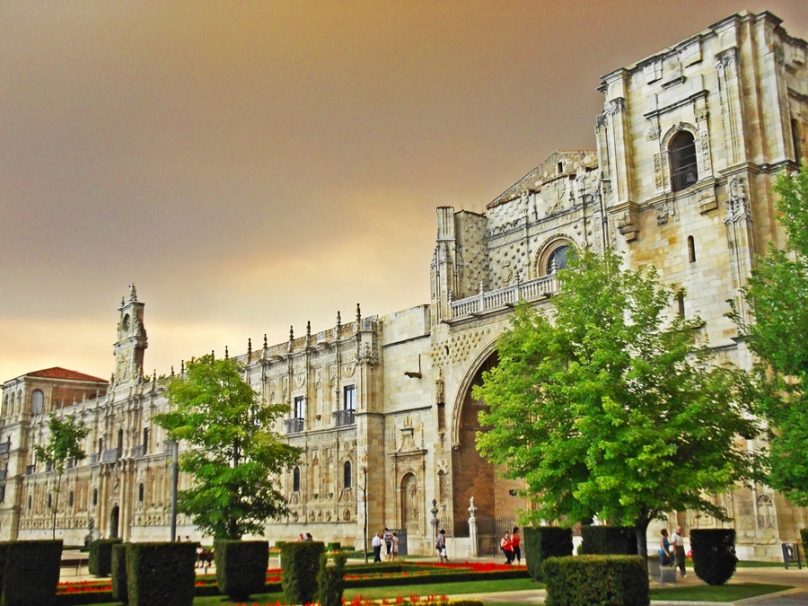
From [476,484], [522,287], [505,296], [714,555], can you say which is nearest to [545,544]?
[714,555]

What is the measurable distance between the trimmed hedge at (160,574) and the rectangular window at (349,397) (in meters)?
29.8

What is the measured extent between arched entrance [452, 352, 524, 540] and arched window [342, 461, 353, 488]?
8549 millimetres

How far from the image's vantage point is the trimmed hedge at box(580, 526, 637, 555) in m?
22.3

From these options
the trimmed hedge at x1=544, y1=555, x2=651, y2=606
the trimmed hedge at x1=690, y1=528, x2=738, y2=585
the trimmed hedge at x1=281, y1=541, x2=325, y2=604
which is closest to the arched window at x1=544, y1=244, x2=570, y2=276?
the trimmed hedge at x1=690, y1=528, x2=738, y2=585

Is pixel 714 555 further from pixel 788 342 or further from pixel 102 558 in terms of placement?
pixel 102 558

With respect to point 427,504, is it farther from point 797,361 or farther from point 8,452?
point 8,452

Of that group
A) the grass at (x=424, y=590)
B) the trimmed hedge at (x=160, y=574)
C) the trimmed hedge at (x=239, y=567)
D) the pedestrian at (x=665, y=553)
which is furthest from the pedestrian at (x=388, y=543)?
the trimmed hedge at (x=160, y=574)

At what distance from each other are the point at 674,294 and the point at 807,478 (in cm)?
1173

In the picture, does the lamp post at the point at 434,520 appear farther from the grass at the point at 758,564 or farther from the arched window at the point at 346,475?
the grass at the point at 758,564

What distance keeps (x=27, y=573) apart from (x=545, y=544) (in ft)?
43.3

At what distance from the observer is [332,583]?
57.4 feet

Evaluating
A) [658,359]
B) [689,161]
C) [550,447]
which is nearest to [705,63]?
[689,161]

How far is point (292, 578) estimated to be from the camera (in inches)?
794

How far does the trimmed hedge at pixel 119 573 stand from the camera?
21500 mm
